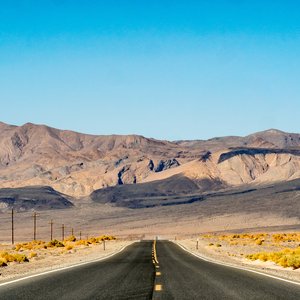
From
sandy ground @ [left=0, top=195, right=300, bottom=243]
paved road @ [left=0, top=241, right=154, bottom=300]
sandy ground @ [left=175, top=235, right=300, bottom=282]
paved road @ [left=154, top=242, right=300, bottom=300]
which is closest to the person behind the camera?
paved road @ [left=154, top=242, right=300, bottom=300]

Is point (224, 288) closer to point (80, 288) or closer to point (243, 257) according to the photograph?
point (80, 288)

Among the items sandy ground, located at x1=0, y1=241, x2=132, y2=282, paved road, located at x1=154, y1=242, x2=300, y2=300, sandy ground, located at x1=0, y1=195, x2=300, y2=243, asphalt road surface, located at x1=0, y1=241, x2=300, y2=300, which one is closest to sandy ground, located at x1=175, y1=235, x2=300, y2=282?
paved road, located at x1=154, y1=242, x2=300, y2=300

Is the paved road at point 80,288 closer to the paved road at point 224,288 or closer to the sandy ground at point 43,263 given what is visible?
the paved road at point 224,288

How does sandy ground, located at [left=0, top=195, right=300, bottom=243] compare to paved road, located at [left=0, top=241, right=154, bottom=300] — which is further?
sandy ground, located at [left=0, top=195, right=300, bottom=243]

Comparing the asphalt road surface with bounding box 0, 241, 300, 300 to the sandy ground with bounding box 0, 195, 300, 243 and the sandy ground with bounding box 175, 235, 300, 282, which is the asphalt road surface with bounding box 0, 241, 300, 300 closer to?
the sandy ground with bounding box 175, 235, 300, 282

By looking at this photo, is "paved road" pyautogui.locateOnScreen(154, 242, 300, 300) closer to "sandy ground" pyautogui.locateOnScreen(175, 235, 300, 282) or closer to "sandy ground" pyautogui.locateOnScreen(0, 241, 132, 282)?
"sandy ground" pyautogui.locateOnScreen(175, 235, 300, 282)

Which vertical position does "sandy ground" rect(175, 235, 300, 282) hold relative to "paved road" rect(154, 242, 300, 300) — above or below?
below

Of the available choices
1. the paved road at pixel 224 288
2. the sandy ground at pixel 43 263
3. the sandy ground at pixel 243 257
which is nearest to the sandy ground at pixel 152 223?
the sandy ground at pixel 243 257

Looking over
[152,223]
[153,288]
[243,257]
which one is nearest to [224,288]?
[153,288]

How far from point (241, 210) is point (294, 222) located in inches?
950

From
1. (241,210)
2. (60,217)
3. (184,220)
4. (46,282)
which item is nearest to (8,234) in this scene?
(60,217)

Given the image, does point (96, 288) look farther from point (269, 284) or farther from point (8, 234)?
point (8, 234)

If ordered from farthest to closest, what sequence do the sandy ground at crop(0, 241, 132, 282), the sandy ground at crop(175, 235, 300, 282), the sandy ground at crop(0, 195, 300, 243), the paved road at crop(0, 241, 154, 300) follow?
the sandy ground at crop(0, 195, 300, 243) → the sandy ground at crop(0, 241, 132, 282) → the sandy ground at crop(175, 235, 300, 282) → the paved road at crop(0, 241, 154, 300)

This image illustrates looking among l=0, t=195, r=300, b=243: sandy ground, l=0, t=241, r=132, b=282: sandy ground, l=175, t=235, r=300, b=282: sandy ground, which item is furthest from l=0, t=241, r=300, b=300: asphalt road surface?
l=0, t=195, r=300, b=243: sandy ground
